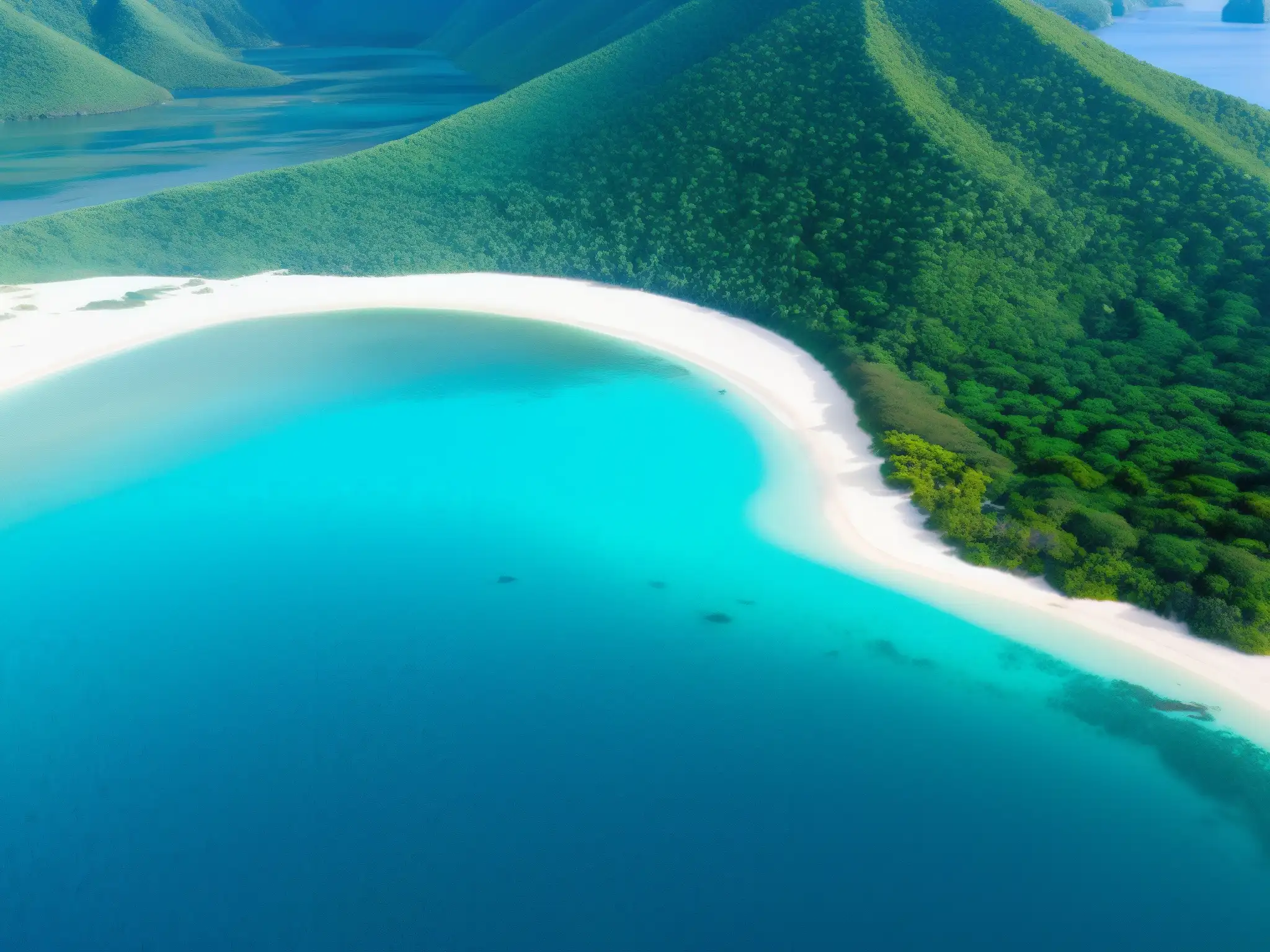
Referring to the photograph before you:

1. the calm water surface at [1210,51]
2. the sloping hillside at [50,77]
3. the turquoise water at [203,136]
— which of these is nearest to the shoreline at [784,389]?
the turquoise water at [203,136]

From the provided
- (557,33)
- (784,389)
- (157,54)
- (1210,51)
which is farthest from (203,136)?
(1210,51)

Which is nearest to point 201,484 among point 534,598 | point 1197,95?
point 534,598

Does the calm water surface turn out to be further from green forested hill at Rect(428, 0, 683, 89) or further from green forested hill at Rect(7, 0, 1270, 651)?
green forested hill at Rect(428, 0, 683, 89)

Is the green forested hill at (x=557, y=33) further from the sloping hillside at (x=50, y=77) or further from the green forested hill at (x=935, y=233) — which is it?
the sloping hillside at (x=50, y=77)

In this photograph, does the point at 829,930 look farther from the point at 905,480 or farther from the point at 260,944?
the point at 905,480

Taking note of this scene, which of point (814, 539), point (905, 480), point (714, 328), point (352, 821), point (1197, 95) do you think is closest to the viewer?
point (352, 821)

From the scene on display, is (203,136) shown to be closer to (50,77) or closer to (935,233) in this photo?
(50,77)

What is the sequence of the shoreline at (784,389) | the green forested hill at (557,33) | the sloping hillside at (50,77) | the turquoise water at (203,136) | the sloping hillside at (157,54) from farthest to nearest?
the sloping hillside at (157,54)
the sloping hillside at (50,77)
the green forested hill at (557,33)
the turquoise water at (203,136)
the shoreline at (784,389)
